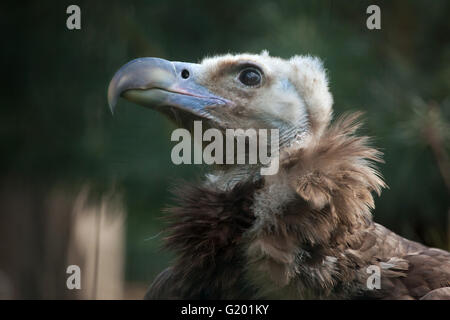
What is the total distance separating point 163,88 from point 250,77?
1.05 ft

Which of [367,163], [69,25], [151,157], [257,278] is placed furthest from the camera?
[151,157]

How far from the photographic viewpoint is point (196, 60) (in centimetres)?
286

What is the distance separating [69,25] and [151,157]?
0.73 metres

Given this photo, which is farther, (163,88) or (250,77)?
(250,77)

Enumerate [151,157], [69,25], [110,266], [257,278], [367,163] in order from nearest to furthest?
[257,278] → [367,163] → [69,25] → [151,157] → [110,266]

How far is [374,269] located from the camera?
1673mm

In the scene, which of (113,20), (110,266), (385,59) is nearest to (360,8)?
(385,59)

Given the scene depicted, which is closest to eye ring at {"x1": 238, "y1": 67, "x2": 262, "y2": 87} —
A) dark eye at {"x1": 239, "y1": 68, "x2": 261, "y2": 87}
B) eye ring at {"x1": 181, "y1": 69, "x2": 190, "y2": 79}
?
dark eye at {"x1": 239, "y1": 68, "x2": 261, "y2": 87}

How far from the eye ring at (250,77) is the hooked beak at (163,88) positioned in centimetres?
10

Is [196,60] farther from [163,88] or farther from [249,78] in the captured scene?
[163,88]

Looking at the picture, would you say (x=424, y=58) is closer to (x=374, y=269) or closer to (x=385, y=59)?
(x=385, y=59)

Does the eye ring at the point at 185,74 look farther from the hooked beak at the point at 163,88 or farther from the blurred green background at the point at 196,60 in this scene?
the blurred green background at the point at 196,60

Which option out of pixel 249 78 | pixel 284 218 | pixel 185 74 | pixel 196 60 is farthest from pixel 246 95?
pixel 196 60

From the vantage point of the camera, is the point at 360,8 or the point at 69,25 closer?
the point at 69,25
